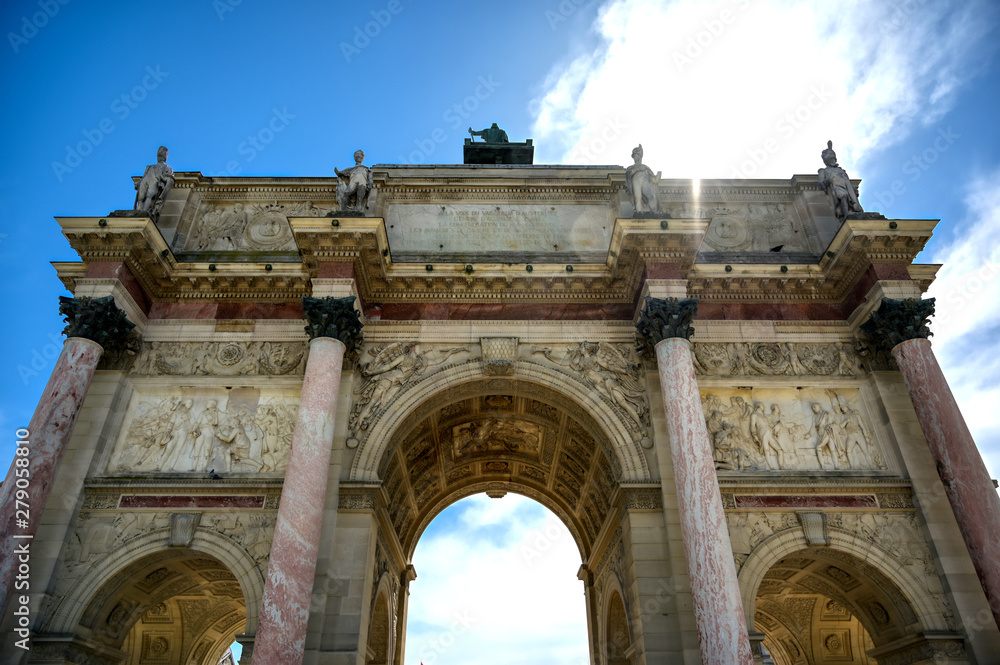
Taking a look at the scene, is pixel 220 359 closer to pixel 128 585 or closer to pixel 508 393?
pixel 128 585

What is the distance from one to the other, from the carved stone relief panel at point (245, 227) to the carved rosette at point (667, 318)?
9.14 metres

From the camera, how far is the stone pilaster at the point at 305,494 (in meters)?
10.5

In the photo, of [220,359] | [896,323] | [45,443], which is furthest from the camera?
[220,359]

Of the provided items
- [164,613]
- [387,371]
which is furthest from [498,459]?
[164,613]

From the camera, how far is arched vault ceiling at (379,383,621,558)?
15555 millimetres

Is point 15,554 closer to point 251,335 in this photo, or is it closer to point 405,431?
point 251,335

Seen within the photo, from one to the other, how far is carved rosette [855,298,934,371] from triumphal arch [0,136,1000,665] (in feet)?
0.20

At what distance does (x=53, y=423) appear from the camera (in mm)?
12609

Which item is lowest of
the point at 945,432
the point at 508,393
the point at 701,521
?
the point at 701,521

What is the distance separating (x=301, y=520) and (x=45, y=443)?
5.51m

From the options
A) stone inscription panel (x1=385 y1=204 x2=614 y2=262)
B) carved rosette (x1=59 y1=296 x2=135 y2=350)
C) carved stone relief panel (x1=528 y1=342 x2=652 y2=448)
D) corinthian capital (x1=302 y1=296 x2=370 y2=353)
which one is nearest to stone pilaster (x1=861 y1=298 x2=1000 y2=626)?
carved stone relief panel (x1=528 y1=342 x2=652 y2=448)

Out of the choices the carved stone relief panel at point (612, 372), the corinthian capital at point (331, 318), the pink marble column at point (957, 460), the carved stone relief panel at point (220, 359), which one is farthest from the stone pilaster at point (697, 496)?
the carved stone relief panel at point (220, 359)

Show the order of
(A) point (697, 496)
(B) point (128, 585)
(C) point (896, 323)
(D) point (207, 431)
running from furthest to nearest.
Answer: (D) point (207, 431), (C) point (896, 323), (B) point (128, 585), (A) point (697, 496)

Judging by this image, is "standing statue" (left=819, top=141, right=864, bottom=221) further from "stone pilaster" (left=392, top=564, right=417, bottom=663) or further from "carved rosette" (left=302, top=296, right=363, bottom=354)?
"stone pilaster" (left=392, top=564, right=417, bottom=663)
